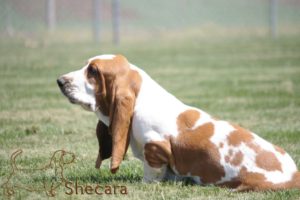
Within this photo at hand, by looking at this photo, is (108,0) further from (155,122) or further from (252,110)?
(155,122)

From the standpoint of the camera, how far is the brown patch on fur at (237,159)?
586cm

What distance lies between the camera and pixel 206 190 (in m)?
5.89

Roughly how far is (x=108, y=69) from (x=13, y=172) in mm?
1288

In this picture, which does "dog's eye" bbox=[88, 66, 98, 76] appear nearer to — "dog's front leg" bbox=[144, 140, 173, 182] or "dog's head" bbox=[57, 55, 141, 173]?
"dog's head" bbox=[57, 55, 141, 173]

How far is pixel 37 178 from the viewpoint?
254 inches

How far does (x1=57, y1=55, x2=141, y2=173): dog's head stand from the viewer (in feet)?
19.7

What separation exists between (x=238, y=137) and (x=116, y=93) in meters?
0.99

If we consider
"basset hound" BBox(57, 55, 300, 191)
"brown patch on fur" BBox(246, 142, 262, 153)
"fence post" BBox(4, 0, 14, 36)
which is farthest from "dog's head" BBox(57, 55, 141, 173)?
"fence post" BBox(4, 0, 14, 36)

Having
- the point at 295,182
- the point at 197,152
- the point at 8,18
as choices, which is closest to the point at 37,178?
the point at 197,152

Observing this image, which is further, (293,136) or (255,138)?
(293,136)

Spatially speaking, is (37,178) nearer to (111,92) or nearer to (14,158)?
(14,158)

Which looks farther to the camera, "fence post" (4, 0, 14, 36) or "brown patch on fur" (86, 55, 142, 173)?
"fence post" (4, 0, 14, 36)

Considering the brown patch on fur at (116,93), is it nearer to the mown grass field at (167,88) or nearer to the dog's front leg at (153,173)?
the dog's front leg at (153,173)

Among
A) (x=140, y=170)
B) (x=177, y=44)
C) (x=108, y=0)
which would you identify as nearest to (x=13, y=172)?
(x=140, y=170)
